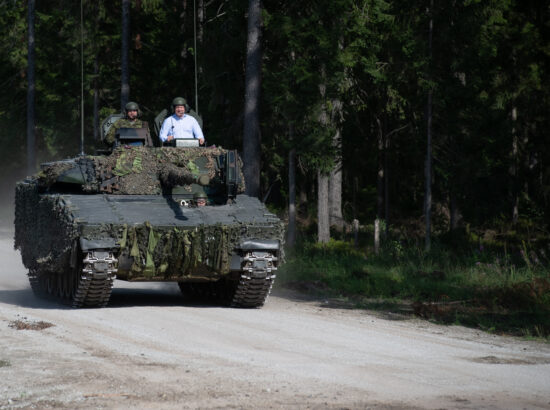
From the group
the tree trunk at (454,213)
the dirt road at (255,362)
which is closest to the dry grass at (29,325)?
the dirt road at (255,362)

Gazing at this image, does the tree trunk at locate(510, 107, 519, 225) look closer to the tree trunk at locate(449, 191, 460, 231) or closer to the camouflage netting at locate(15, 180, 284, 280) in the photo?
the tree trunk at locate(449, 191, 460, 231)

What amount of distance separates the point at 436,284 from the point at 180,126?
503cm

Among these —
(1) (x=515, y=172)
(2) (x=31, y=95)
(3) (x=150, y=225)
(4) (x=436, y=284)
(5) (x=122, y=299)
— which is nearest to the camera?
(3) (x=150, y=225)

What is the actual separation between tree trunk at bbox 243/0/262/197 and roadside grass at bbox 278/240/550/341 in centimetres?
257

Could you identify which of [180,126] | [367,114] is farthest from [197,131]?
[367,114]

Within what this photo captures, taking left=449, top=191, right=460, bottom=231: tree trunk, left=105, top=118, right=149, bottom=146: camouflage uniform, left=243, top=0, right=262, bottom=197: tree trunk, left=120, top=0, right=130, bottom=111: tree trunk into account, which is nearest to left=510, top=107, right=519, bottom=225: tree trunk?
left=449, top=191, right=460, bottom=231: tree trunk

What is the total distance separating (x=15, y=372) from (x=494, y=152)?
23.5 metres

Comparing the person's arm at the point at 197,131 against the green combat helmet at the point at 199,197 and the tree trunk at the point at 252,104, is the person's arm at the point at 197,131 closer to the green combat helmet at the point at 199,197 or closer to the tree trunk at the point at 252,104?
the green combat helmet at the point at 199,197

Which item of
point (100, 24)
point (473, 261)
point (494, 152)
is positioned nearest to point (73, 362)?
point (473, 261)

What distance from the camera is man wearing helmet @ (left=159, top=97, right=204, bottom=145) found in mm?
15492

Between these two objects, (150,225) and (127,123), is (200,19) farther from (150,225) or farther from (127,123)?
(150,225)

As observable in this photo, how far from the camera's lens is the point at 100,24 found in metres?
39.6

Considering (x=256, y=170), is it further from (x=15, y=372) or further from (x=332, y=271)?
(x=15, y=372)

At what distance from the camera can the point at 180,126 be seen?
15.6 metres
